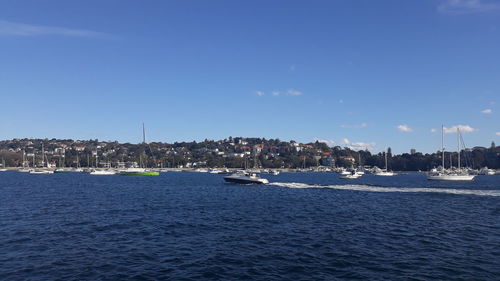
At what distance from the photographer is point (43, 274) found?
1733 centimetres

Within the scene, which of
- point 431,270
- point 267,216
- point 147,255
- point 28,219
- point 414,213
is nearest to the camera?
point 431,270

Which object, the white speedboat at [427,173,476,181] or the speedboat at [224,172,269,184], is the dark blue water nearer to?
the speedboat at [224,172,269,184]

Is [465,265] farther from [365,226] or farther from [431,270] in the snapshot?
[365,226]

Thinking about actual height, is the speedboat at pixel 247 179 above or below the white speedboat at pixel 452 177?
above

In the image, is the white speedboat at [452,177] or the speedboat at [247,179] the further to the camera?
the white speedboat at [452,177]

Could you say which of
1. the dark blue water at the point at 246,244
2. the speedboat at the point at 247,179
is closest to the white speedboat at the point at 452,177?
the speedboat at the point at 247,179

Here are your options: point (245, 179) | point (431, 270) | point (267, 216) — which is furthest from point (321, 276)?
point (245, 179)

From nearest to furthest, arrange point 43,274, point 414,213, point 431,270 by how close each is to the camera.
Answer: point 43,274 < point 431,270 < point 414,213

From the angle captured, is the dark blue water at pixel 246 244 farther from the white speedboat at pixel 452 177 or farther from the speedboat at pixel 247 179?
the white speedboat at pixel 452 177

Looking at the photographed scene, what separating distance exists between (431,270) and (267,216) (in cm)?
1925

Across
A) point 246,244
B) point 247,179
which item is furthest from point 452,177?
point 246,244

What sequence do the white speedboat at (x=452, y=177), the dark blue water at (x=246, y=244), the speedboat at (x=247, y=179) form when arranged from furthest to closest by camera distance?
Answer: 1. the white speedboat at (x=452, y=177)
2. the speedboat at (x=247, y=179)
3. the dark blue water at (x=246, y=244)

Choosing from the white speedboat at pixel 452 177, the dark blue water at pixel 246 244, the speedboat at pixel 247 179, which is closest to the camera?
the dark blue water at pixel 246 244

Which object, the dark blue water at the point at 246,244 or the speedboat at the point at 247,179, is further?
the speedboat at the point at 247,179
